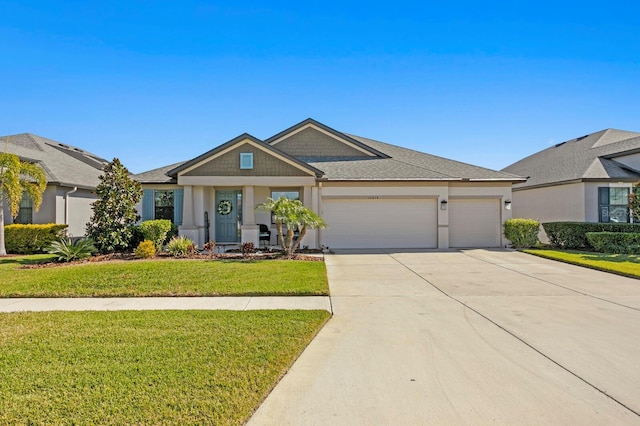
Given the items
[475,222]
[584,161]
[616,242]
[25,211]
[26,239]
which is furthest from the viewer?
[584,161]

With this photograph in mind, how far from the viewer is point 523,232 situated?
1530cm

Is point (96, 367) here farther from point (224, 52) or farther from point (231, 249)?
point (224, 52)

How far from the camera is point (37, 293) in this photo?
746 centimetres

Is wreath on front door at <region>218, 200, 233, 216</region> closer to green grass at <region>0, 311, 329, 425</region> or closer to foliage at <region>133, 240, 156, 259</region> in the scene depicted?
foliage at <region>133, 240, 156, 259</region>

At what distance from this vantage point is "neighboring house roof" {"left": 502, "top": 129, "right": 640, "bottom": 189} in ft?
53.9

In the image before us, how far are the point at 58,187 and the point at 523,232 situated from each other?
849 inches

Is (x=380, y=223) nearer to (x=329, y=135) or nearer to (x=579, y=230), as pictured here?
(x=329, y=135)

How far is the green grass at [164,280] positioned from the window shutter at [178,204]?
602cm

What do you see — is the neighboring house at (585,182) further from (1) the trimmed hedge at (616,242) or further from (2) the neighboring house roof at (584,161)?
(1) the trimmed hedge at (616,242)

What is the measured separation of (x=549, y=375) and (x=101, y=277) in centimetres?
934

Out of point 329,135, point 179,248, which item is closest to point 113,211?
point 179,248

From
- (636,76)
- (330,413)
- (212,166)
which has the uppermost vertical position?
(636,76)

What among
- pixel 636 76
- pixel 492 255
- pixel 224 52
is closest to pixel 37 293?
pixel 224 52

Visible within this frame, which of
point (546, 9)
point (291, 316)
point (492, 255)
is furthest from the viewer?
point (492, 255)
